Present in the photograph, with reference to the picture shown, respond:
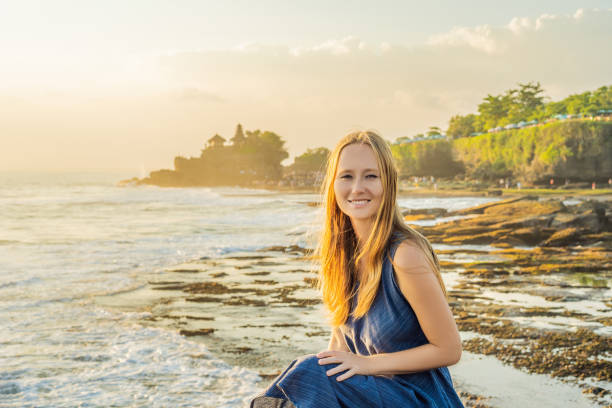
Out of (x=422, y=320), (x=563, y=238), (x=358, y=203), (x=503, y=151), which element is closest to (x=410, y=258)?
(x=422, y=320)

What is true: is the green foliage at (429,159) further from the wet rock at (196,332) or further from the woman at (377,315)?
the woman at (377,315)

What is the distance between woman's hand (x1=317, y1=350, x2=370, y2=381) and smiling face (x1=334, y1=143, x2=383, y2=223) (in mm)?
486

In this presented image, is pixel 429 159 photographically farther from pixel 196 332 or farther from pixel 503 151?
pixel 196 332

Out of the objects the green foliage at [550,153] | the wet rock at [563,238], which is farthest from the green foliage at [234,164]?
the wet rock at [563,238]

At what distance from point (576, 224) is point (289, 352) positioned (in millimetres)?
11999

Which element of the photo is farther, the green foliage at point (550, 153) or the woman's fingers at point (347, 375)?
the green foliage at point (550, 153)

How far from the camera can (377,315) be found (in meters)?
1.77

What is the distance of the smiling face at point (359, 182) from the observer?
6.01 feet

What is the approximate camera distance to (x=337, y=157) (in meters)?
1.93

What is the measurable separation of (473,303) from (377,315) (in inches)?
216

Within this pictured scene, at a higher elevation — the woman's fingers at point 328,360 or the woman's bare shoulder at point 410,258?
the woman's bare shoulder at point 410,258

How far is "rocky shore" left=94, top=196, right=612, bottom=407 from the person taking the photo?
4812 millimetres

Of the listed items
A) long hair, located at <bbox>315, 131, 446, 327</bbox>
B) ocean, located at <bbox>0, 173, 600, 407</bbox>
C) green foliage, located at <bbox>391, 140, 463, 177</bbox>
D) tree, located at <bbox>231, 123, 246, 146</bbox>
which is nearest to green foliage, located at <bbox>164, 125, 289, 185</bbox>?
tree, located at <bbox>231, 123, 246, 146</bbox>

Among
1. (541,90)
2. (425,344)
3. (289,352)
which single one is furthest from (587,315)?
(541,90)
